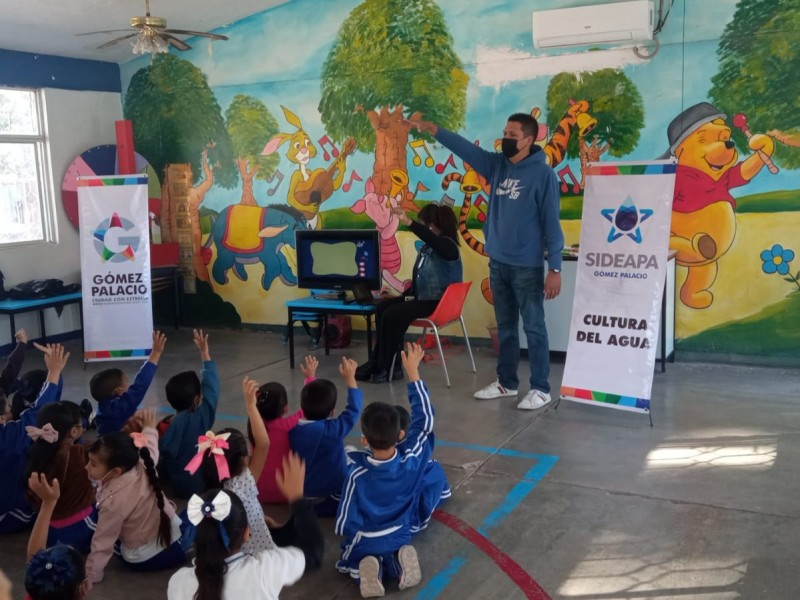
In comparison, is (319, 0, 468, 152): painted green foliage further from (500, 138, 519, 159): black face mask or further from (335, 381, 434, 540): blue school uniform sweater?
(335, 381, 434, 540): blue school uniform sweater

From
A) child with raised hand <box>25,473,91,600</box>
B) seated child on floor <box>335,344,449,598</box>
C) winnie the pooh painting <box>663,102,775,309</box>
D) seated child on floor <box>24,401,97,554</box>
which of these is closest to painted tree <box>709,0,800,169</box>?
winnie the pooh painting <box>663,102,775,309</box>

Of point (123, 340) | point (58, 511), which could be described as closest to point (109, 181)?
point (123, 340)

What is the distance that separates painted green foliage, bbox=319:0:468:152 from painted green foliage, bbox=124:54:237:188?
4.51 ft

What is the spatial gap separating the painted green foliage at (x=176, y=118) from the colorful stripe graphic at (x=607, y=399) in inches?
190

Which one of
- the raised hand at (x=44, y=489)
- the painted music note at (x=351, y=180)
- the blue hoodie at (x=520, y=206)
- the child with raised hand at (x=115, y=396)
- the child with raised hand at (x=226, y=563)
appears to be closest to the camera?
the child with raised hand at (x=226, y=563)

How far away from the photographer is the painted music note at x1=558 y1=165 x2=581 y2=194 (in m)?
6.98

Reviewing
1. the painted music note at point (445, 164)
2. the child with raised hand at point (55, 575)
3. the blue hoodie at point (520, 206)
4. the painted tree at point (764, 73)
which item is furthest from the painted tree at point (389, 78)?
the child with raised hand at point (55, 575)

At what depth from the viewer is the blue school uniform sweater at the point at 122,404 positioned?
438 cm

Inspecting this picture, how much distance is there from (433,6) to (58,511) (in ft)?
18.2

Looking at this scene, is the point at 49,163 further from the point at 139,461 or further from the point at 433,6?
the point at 139,461

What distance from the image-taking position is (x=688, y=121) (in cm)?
652

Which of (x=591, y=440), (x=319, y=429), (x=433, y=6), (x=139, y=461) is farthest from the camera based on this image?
(x=433, y=6)

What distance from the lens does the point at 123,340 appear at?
728cm

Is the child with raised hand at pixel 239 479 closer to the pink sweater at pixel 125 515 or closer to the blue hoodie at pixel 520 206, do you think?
the pink sweater at pixel 125 515
